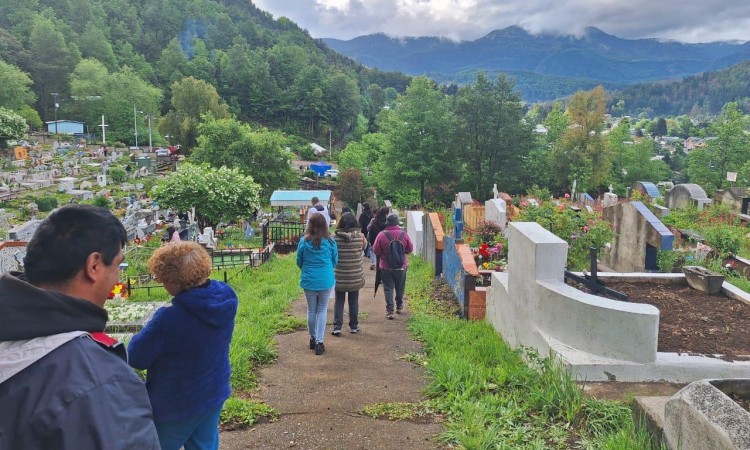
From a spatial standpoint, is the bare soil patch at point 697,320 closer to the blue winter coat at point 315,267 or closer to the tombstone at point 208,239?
the blue winter coat at point 315,267

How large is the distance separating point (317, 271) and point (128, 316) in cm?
242

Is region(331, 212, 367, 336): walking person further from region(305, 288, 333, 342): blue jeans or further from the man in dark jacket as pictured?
the man in dark jacket

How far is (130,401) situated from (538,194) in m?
16.2

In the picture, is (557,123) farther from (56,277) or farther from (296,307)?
(56,277)

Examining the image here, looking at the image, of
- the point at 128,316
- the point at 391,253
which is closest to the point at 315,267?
the point at 391,253

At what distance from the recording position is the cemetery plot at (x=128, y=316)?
6031 mm

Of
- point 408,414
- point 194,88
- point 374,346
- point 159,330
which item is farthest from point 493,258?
point 194,88

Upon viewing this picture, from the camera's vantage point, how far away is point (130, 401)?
1.48 metres

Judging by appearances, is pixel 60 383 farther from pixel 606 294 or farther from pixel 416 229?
pixel 416 229

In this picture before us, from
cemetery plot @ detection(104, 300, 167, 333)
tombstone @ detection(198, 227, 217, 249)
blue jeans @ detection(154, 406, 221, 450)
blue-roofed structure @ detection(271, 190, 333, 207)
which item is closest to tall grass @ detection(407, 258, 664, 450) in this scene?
blue jeans @ detection(154, 406, 221, 450)

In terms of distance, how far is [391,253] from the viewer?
7.25 m

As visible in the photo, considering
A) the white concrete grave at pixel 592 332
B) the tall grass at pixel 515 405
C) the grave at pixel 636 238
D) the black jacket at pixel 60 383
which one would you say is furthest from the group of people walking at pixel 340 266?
the grave at pixel 636 238

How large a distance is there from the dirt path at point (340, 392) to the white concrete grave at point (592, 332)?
3.90ft

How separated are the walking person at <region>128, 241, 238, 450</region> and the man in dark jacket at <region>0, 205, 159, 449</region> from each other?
1173mm
